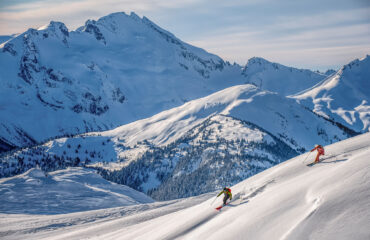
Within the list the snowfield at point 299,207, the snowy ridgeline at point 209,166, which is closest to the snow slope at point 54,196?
the snowfield at point 299,207

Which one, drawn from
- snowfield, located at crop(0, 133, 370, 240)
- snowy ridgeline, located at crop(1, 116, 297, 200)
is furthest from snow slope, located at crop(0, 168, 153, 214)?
snowy ridgeline, located at crop(1, 116, 297, 200)

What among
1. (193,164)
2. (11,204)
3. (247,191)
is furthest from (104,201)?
(193,164)

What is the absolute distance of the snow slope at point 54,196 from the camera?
78.0 m

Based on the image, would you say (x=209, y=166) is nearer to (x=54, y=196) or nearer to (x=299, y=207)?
(x=54, y=196)

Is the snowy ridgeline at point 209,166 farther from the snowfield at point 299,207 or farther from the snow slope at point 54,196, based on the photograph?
the snowfield at point 299,207

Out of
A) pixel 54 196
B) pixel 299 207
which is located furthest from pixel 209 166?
pixel 299 207

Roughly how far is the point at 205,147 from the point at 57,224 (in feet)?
456

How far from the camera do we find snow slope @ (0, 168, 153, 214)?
256 feet

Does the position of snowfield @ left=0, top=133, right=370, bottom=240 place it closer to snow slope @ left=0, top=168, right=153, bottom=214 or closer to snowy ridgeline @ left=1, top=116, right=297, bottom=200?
snow slope @ left=0, top=168, right=153, bottom=214

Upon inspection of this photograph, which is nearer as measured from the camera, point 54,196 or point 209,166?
point 54,196

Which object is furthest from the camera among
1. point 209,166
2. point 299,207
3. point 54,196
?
point 209,166

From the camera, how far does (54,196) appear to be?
86.2 metres

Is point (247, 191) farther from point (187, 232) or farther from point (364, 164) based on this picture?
point (364, 164)

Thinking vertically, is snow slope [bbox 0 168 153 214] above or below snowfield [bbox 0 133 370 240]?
below
